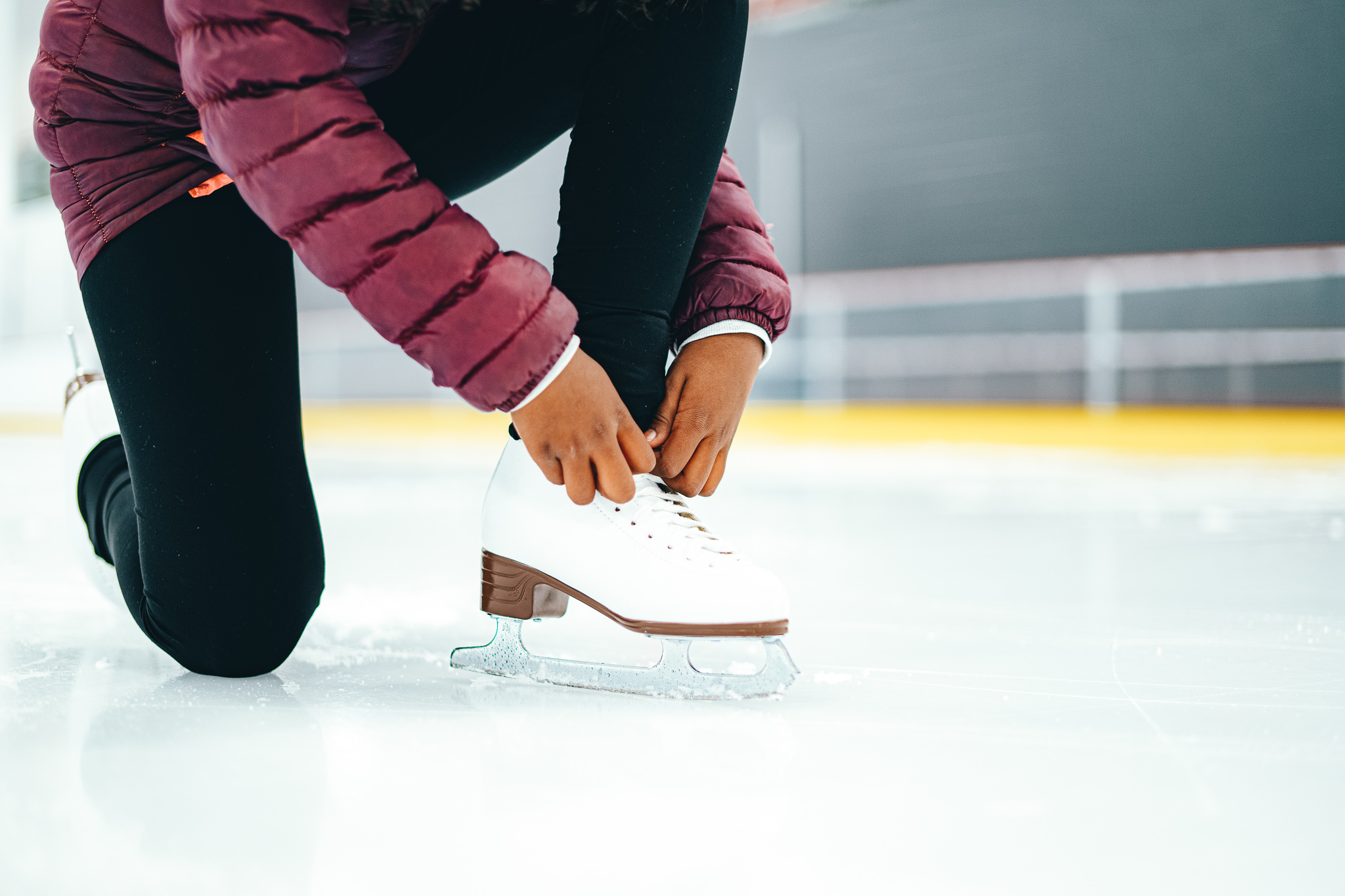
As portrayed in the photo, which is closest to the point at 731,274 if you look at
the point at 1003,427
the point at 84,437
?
the point at 84,437

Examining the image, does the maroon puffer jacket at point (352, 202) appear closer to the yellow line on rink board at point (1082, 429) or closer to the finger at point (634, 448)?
the finger at point (634, 448)

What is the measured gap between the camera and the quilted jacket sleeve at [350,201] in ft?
1.55

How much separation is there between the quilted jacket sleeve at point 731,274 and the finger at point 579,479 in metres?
0.16

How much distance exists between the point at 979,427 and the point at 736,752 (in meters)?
3.51

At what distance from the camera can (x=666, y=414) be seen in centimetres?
61

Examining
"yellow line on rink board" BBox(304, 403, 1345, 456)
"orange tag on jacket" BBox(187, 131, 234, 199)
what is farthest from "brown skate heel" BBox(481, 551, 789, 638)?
A: "yellow line on rink board" BBox(304, 403, 1345, 456)

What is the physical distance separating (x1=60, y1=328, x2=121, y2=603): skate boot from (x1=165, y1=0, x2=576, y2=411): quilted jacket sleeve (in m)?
0.45

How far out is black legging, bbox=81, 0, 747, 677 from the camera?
61 centimetres

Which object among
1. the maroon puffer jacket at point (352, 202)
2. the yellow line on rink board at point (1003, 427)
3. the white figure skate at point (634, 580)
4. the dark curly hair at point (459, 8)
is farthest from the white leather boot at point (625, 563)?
the yellow line on rink board at point (1003, 427)

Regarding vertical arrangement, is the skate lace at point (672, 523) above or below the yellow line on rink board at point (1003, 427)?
above

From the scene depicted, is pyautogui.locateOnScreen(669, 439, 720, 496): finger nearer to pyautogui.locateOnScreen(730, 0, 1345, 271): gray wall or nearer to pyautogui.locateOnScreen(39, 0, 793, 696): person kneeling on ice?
pyautogui.locateOnScreen(39, 0, 793, 696): person kneeling on ice

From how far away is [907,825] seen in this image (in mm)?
392

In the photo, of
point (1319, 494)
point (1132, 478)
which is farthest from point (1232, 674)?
point (1132, 478)

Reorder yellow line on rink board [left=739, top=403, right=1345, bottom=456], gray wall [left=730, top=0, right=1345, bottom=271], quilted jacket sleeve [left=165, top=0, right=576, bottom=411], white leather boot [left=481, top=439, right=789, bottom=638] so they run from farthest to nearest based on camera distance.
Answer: gray wall [left=730, top=0, right=1345, bottom=271] < yellow line on rink board [left=739, top=403, right=1345, bottom=456] < white leather boot [left=481, top=439, right=789, bottom=638] < quilted jacket sleeve [left=165, top=0, right=576, bottom=411]
